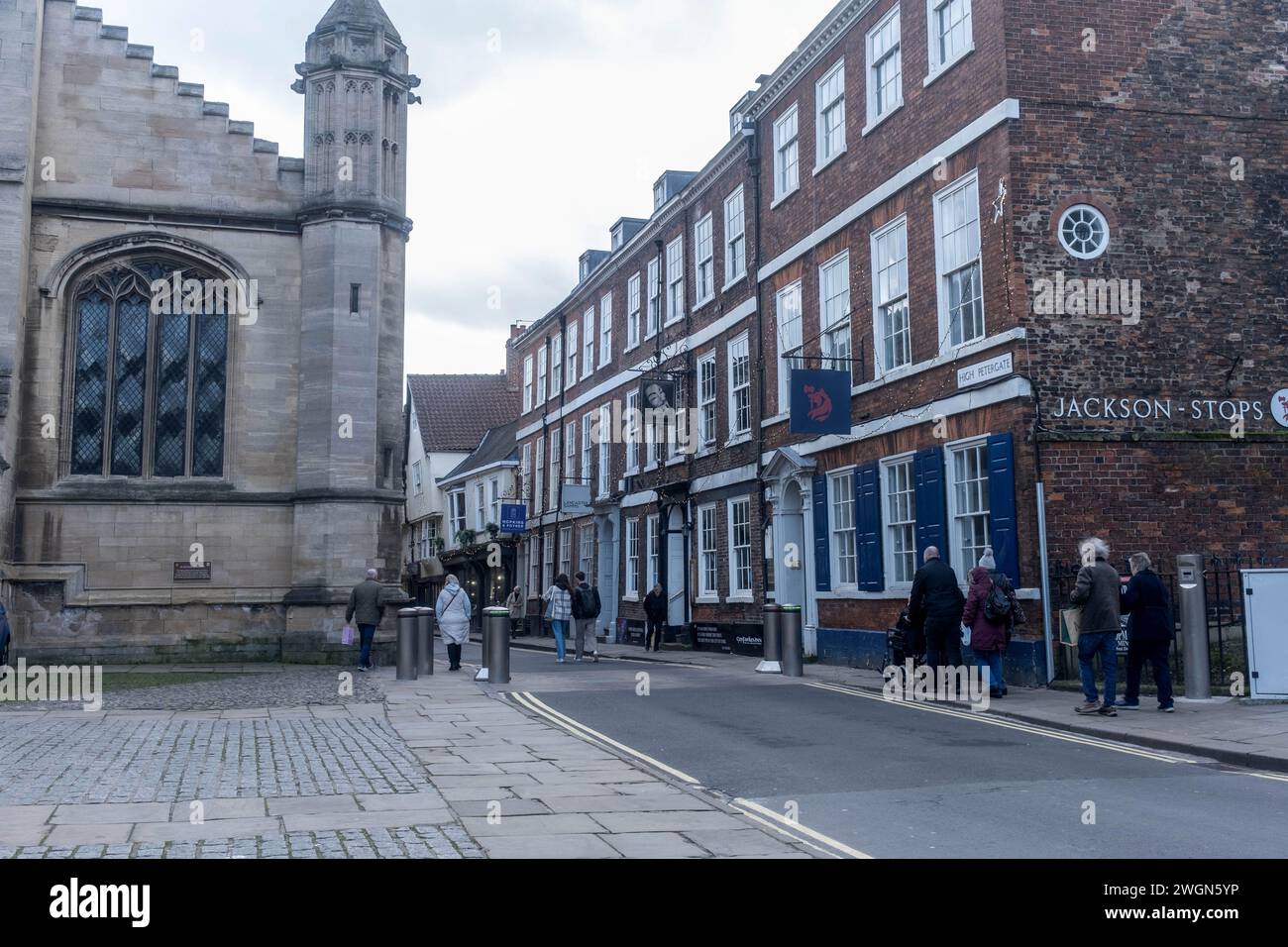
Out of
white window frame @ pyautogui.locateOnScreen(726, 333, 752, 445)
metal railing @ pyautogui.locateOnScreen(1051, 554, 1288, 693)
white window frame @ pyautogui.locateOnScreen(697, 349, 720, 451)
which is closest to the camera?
metal railing @ pyautogui.locateOnScreen(1051, 554, 1288, 693)

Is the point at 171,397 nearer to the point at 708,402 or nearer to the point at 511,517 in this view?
the point at 708,402

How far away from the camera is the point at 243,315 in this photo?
21.0 metres

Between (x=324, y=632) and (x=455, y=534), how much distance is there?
100 feet

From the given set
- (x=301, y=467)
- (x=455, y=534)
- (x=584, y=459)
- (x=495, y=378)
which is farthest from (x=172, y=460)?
(x=495, y=378)

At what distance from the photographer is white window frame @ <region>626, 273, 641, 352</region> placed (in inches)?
1273

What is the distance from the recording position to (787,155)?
Answer: 23469mm

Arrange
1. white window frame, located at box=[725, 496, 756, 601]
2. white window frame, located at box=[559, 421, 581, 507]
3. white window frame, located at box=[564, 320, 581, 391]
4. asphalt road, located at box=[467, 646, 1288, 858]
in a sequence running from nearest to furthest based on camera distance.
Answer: asphalt road, located at box=[467, 646, 1288, 858], white window frame, located at box=[725, 496, 756, 601], white window frame, located at box=[559, 421, 581, 507], white window frame, located at box=[564, 320, 581, 391]

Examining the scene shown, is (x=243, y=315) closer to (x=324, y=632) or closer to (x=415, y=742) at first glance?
(x=324, y=632)

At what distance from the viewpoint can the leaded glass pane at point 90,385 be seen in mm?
20359

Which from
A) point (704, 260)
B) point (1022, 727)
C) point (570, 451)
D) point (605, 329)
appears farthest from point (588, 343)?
point (1022, 727)

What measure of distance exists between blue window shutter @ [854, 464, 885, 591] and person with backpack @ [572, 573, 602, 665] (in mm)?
5650

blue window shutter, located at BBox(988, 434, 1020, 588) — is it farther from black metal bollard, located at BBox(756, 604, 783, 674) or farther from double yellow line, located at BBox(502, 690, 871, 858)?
double yellow line, located at BBox(502, 690, 871, 858)

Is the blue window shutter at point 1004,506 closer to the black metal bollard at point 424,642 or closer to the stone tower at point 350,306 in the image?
the black metal bollard at point 424,642

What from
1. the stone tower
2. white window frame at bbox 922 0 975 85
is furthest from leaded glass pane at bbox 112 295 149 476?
white window frame at bbox 922 0 975 85
